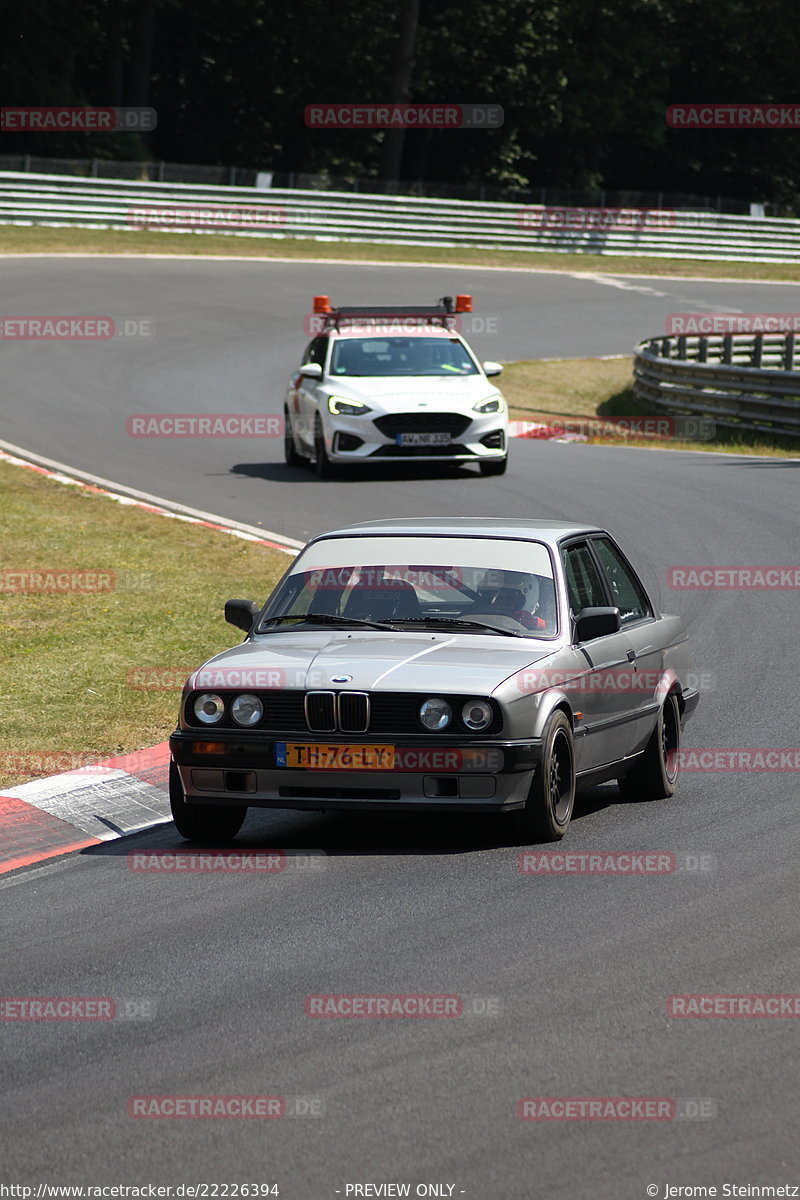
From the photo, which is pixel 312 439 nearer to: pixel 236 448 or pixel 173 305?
pixel 236 448

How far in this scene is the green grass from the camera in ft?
152

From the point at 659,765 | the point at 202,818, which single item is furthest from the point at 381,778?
the point at 659,765

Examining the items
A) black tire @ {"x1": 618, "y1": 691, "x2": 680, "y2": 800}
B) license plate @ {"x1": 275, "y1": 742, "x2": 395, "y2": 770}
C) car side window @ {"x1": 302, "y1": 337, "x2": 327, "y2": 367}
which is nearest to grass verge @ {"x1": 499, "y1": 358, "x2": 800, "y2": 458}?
car side window @ {"x1": 302, "y1": 337, "x2": 327, "y2": 367}

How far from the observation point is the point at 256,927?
22.5 feet

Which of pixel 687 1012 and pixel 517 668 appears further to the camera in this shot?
pixel 517 668

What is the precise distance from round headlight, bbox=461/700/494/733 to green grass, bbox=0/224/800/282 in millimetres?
38546

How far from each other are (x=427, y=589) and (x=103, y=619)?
Result: 206 inches

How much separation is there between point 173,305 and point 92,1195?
3558 cm

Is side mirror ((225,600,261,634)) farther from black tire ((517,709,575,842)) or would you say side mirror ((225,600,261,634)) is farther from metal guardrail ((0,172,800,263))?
metal guardrail ((0,172,800,263))

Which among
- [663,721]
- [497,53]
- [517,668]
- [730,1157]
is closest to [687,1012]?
[730,1157]

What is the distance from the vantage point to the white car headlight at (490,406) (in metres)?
21.6

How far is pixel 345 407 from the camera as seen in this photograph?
2172 centimetres

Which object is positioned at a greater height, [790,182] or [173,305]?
[790,182]

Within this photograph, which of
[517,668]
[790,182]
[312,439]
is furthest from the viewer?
[790,182]
